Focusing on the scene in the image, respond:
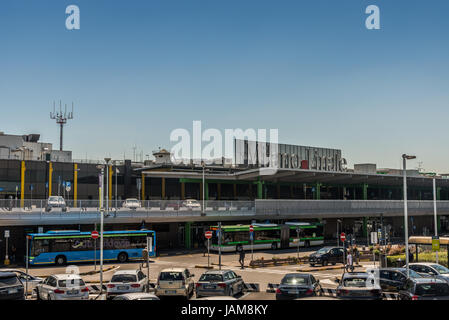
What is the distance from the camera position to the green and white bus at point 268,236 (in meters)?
48.5

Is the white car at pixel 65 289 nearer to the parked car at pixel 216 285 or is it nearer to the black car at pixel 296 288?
the parked car at pixel 216 285

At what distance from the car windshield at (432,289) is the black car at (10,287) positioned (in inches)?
643

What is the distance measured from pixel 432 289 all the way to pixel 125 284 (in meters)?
13.0

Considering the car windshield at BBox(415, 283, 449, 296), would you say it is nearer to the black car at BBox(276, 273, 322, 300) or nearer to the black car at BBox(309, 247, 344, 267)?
the black car at BBox(276, 273, 322, 300)

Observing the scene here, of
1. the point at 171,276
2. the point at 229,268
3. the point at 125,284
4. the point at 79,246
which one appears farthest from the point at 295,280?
the point at 79,246

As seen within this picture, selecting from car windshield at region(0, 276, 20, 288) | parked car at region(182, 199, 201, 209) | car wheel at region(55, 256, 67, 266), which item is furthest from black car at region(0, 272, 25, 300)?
parked car at region(182, 199, 201, 209)

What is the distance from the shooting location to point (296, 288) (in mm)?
21141

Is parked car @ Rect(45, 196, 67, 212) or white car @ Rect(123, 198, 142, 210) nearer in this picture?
parked car @ Rect(45, 196, 67, 212)

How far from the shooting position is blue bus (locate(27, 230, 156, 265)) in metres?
38.7

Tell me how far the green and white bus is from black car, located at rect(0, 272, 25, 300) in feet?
90.7

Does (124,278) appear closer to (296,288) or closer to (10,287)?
(10,287)

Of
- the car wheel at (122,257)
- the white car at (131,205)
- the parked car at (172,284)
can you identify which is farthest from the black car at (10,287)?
the white car at (131,205)
